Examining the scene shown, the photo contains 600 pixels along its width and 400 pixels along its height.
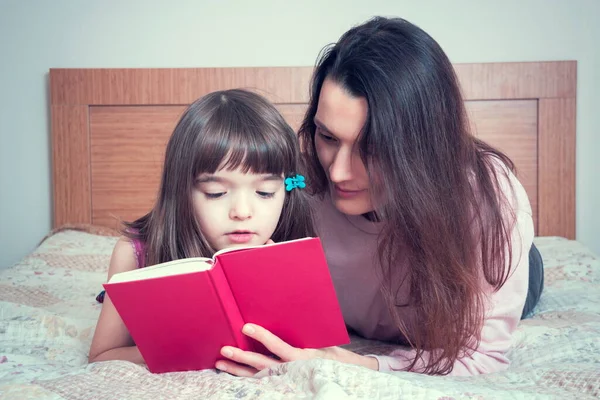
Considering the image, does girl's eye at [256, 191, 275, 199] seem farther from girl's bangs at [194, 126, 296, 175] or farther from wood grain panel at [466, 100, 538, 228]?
wood grain panel at [466, 100, 538, 228]

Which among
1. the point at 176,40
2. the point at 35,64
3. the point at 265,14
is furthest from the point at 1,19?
the point at 265,14

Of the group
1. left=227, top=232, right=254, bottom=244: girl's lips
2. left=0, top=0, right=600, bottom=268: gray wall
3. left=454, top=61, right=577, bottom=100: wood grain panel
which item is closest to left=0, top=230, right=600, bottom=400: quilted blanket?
left=227, top=232, right=254, bottom=244: girl's lips

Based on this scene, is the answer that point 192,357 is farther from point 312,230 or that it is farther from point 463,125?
point 463,125

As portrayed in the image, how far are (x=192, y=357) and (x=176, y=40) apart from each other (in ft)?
6.35

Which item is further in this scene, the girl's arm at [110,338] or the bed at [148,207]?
the girl's arm at [110,338]

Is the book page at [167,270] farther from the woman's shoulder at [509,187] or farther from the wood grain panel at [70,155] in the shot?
the wood grain panel at [70,155]

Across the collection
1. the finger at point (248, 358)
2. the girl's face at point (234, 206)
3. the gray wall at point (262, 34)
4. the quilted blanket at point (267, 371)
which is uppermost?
the gray wall at point (262, 34)

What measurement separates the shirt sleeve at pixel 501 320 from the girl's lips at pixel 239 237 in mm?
319

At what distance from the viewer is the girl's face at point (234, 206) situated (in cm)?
112

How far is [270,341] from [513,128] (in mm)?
1999

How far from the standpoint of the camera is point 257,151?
1.15 metres

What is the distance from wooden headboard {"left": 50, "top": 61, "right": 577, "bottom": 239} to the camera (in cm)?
262

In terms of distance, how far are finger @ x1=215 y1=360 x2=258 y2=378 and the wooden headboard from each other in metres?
1.71

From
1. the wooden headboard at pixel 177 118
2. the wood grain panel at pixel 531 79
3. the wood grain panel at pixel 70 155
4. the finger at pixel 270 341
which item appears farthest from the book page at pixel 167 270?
the wood grain panel at pixel 531 79
